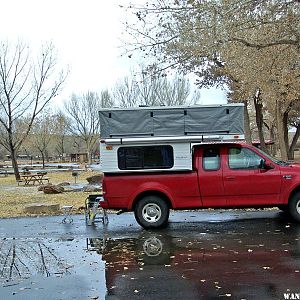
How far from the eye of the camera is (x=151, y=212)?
10.8m

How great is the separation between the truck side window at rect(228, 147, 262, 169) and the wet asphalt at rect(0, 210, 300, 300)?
4.56 ft

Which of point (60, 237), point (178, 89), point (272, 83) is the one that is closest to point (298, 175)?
point (60, 237)

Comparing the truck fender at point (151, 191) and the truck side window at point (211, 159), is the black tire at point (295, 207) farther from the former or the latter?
the truck fender at point (151, 191)

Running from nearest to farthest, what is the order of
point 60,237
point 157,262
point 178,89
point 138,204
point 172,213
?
1. point 157,262
2. point 60,237
3. point 138,204
4. point 172,213
5. point 178,89

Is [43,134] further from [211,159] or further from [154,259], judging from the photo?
[154,259]

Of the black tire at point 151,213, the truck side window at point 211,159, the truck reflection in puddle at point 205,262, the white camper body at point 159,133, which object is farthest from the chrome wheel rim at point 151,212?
the truck side window at point 211,159

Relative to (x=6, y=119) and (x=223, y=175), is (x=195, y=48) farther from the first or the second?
(x=6, y=119)

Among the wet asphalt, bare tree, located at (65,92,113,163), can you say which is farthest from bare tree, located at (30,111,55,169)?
A: the wet asphalt

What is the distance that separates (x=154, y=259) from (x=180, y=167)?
3.24m

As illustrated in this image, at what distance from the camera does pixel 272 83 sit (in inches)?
866

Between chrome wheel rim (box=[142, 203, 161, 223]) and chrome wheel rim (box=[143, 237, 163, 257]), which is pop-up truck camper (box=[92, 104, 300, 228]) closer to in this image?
chrome wheel rim (box=[142, 203, 161, 223])

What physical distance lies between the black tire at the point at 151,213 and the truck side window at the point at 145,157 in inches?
31.5

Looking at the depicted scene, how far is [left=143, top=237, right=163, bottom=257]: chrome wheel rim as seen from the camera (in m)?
8.28

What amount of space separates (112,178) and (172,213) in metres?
3.26
